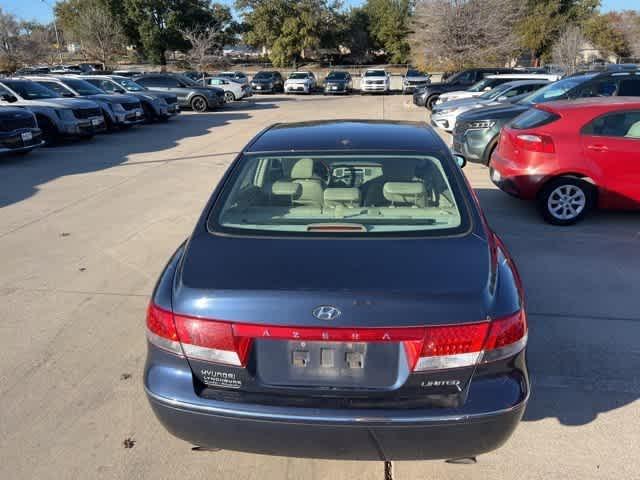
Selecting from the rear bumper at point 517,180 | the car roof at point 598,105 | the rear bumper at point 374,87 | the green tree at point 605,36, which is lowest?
the rear bumper at point 374,87

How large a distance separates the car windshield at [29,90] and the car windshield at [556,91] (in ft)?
39.3

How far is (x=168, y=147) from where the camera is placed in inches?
536

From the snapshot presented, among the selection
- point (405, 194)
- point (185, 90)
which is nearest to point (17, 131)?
point (405, 194)

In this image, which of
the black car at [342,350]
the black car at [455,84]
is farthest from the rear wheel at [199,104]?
the black car at [342,350]

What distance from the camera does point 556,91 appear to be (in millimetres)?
10602

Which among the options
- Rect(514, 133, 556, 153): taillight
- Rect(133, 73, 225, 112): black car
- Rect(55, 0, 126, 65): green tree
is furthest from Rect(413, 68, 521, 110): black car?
Rect(55, 0, 126, 65): green tree

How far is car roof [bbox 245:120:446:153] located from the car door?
360cm

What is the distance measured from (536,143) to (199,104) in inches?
746

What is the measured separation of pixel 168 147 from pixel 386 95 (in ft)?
70.3

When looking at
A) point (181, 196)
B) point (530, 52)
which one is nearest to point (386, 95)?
point (181, 196)

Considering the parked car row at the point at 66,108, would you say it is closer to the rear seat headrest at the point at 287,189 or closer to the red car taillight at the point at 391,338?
the rear seat headrest at the point at 287,189

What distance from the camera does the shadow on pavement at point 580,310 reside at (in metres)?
3.41

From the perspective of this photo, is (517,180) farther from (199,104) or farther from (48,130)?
(199,104)

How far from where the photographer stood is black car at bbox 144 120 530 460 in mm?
2189
